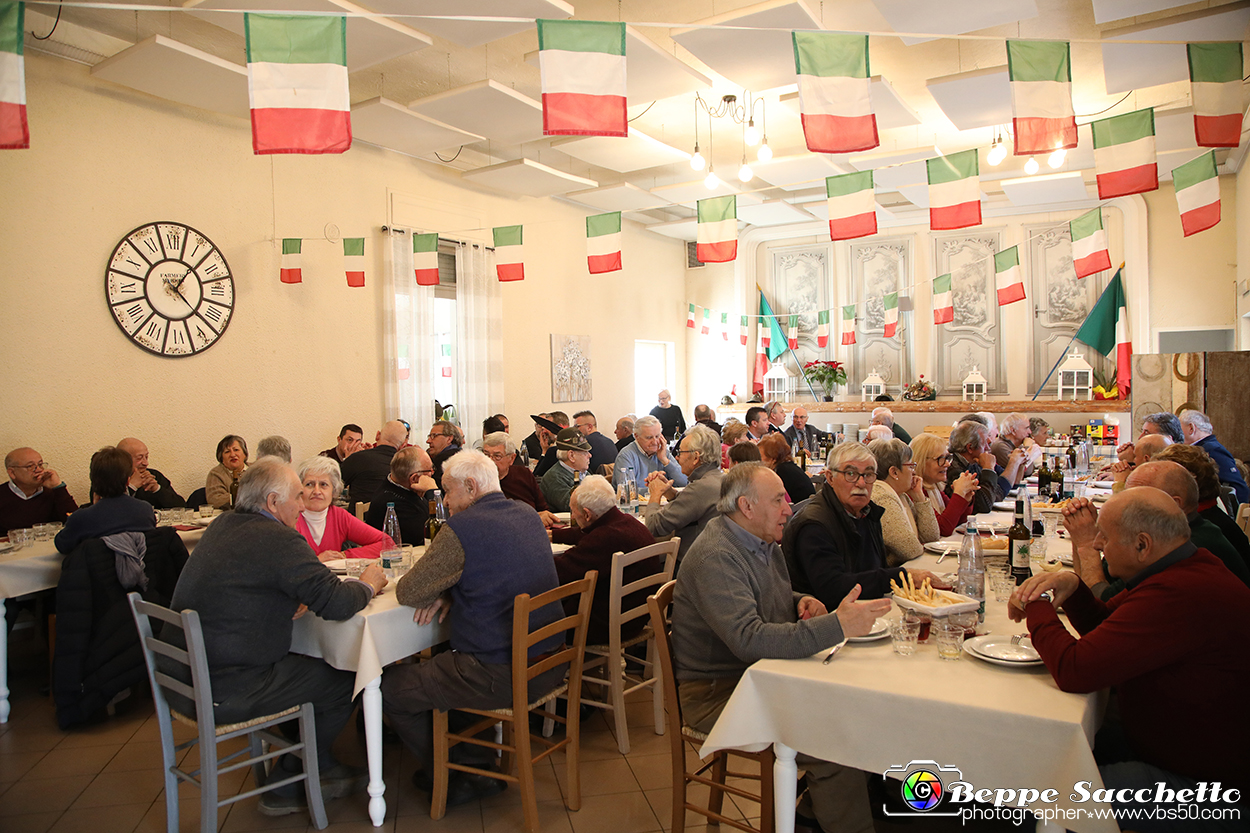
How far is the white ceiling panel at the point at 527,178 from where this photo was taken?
8.13 metres

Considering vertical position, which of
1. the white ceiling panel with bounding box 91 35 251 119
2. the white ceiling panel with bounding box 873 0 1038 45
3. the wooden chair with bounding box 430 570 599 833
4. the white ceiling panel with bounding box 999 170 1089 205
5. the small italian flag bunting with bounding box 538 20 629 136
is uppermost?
the white ceiling panel with bounding box 873 0 1038 45

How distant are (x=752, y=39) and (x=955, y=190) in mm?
2548

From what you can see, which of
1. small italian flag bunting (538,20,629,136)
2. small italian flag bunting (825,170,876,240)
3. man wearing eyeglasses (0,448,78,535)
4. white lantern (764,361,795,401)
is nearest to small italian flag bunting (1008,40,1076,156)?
small italian flag bunting (825,170,876,240)

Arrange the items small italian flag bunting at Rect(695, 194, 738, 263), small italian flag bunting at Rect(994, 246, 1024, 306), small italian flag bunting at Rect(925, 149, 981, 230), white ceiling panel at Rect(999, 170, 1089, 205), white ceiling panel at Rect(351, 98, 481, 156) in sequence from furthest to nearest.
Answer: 1. white ceiling panel at Rect(999, 170, 1089, 205)
2. small italian flag bunting at Rect(994, 246, 1024, 306)
3. small italian flag bunting at Rect(695, 194, 738, 263)
4. small italian flag bunting at Rect(925, 149, 981, 230)
5. white ceiling panel at Rect(351, 98, 481, 156)

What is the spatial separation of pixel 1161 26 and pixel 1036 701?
5764mm

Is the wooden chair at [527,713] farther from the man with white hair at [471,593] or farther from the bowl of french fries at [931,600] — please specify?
the bowl of french fries at [931,600]

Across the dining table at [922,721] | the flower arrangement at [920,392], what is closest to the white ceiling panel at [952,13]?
the dining table at [922,721]

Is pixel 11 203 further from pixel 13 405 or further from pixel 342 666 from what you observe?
pixel 342 666

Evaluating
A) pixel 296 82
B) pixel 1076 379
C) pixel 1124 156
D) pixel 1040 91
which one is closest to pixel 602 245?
pixel 1040 91

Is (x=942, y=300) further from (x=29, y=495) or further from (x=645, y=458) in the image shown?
(x=29, y=495)

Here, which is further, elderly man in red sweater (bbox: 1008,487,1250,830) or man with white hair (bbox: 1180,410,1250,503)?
man with white hair (bbox: 1180,410,1250,503)

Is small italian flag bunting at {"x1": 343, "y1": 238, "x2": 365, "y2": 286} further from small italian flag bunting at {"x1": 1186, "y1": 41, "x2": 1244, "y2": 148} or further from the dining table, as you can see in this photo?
small italian flag bunting at {"x1": 1186, "y1": 41, "x2": 1244, "y2": 148}

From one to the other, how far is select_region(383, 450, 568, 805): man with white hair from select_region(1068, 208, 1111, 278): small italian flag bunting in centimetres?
777

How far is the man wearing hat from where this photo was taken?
17.6ft
